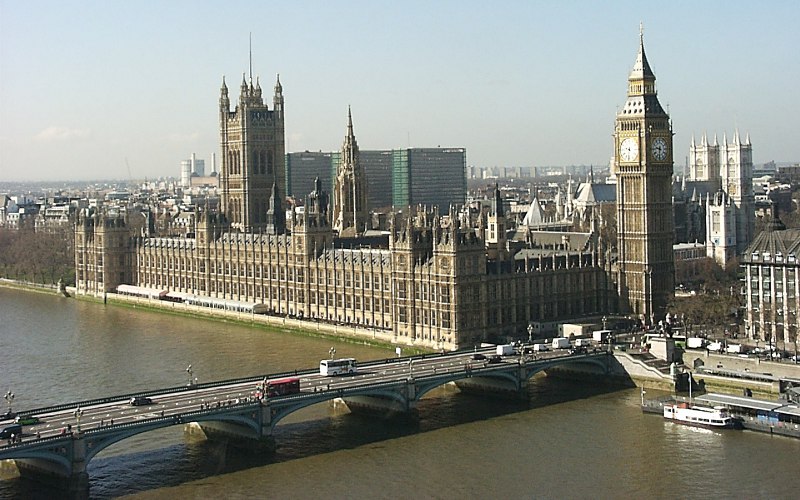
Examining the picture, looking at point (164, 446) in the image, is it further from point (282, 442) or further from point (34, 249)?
point (34, 249)

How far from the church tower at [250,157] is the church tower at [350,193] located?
9104mm

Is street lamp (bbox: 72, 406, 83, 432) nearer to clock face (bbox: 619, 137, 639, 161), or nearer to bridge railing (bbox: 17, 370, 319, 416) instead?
bridge railing (bbox: 17, 370, 319, 416)

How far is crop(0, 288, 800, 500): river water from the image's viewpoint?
46812 mm

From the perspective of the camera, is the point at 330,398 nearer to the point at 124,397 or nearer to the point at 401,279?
the point at 124,397

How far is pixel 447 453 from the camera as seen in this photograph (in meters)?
52.2

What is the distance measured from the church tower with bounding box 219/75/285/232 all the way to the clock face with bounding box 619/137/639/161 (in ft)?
147

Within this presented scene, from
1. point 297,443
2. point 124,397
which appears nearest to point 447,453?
point 297,443

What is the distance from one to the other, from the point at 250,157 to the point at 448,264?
4815 centimetres

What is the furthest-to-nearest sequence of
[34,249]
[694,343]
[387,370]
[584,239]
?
[34,249] → [584,239] → [694,343] → [387,370]

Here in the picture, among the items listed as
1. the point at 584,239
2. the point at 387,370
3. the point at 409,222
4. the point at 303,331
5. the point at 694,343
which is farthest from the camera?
the point at 584,239

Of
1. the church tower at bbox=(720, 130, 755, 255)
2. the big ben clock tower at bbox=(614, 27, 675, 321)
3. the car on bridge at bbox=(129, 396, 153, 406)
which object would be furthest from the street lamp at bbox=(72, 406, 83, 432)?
the church tower at bbox=(720, 130, 755, 255)

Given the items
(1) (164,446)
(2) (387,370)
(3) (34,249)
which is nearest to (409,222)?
(2) (387,370)

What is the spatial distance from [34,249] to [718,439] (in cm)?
10859

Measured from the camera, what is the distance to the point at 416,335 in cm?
7819
